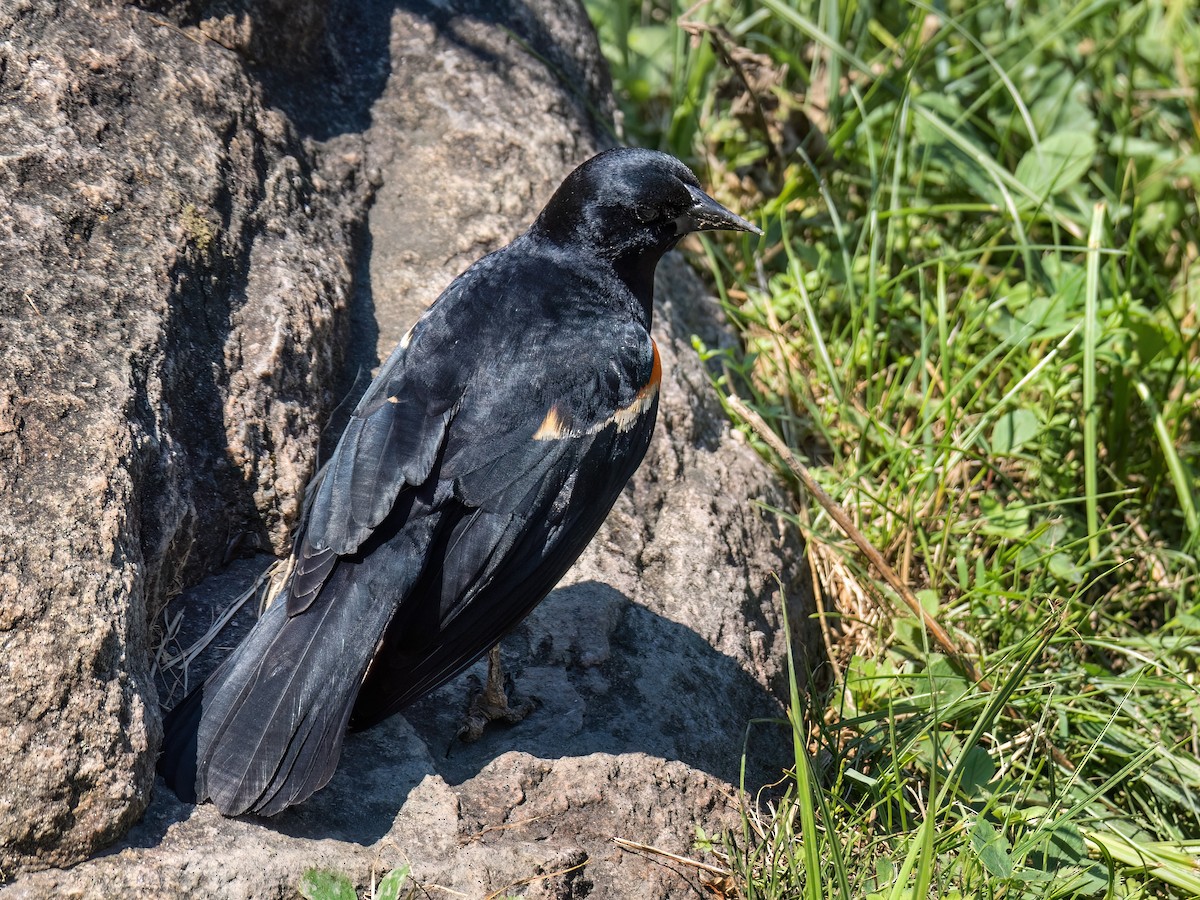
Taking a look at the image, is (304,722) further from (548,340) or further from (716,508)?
(716,508)

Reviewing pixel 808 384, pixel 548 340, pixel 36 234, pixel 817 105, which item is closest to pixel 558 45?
pixel 817 105

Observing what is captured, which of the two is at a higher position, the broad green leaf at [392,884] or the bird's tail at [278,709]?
the bird's tail at [278,709]

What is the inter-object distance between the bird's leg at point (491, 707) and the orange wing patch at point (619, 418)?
61cm

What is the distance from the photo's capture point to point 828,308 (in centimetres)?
491

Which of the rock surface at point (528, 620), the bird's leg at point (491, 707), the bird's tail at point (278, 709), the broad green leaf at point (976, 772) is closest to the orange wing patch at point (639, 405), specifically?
the rock surface at point (528, 620)

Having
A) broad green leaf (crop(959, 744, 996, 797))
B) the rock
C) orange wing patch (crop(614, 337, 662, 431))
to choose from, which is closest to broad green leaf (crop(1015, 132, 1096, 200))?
orange wing patch (crop(614, 337, 662, 431))

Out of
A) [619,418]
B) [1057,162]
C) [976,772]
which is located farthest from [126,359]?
[1057,162]

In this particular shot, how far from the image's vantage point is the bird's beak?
138 inches

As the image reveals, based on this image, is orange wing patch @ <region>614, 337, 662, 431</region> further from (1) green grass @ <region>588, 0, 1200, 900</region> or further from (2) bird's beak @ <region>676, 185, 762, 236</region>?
(1) green grass @ <region>588, 0, 1200, 900</region>

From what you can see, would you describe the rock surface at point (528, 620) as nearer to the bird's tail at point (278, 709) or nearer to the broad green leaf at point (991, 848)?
the bird's tail at point (278, 709)

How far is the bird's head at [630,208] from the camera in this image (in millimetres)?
3447

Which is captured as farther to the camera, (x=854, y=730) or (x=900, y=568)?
(x=900, y=568)

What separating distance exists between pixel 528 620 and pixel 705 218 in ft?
4.52

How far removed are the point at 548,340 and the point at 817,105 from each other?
9.08ft
